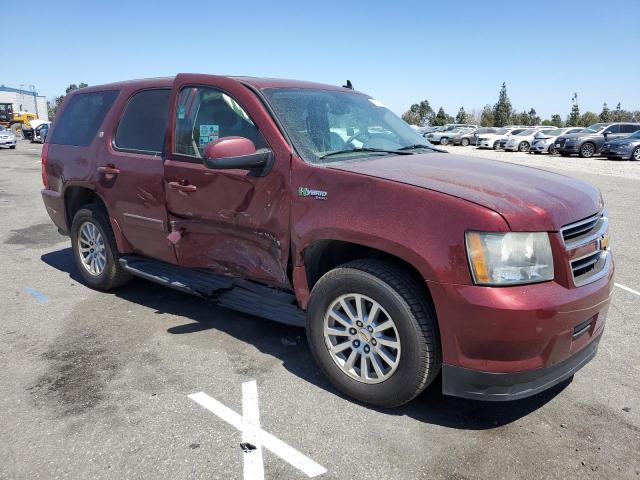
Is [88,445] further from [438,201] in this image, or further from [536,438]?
[536,438]

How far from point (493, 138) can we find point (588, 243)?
32.7 meters

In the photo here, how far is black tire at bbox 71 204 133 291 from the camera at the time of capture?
4.80 meters

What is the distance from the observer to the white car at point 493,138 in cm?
3319

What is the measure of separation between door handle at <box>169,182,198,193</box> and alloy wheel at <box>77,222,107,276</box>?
4.53 feet

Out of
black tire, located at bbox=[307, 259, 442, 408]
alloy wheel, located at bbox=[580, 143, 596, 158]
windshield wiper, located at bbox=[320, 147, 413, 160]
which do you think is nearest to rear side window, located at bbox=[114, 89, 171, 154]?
windshield wiper, located at bbox=[320, 147, 413, 160]

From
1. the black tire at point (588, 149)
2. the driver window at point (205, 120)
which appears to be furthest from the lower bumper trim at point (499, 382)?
the black tire at point (588, 149)

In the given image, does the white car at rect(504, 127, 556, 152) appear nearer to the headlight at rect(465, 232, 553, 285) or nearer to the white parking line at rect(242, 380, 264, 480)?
the headlight at rect(465, 232, 553, 285)

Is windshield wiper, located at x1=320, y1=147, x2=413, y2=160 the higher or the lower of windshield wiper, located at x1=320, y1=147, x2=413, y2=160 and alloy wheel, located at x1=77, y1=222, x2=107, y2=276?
the higher

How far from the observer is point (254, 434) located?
2.82 m

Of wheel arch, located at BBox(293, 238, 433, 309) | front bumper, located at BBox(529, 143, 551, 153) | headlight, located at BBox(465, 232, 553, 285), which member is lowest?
front bumper, located at BBox(529, 143, 551, 153)

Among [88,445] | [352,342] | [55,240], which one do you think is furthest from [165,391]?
[55,240]

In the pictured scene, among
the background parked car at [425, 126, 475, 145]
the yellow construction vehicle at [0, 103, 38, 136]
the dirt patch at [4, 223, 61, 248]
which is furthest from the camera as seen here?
the yellow construction vehicle at [0, 103, 38, 136]

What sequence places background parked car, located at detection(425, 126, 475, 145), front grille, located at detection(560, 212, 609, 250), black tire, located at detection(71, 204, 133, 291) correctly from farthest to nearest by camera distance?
background parked car, located at detection(425, 126, 475, 145), black tire, located at detection(71, 204, 133, 291), front grille, located at detection(560, 212, 609, 250)

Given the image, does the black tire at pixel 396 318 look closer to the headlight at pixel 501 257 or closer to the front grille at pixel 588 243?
the headlight at pixel 501 257
